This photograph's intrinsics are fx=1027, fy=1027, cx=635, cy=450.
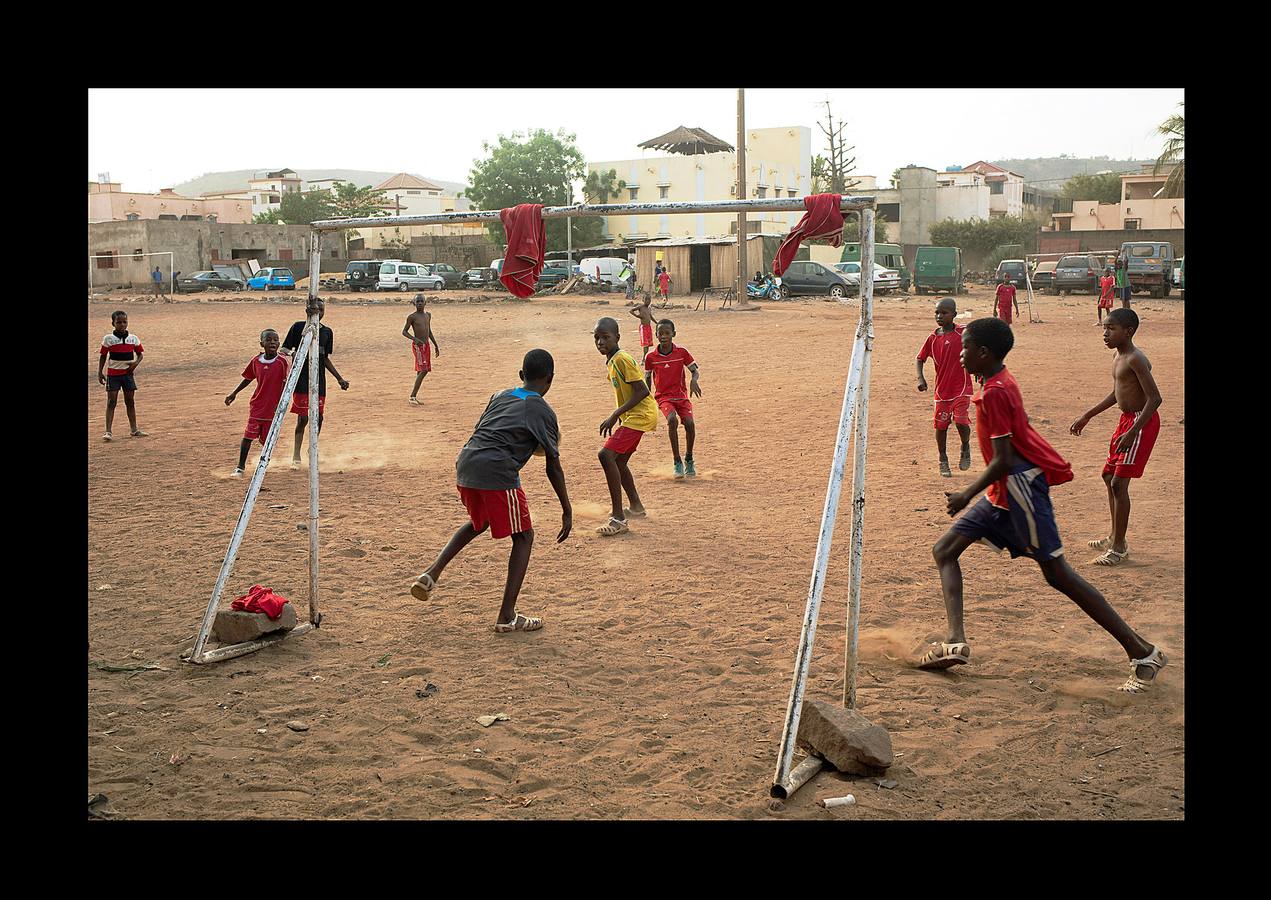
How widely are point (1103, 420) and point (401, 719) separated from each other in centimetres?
1038

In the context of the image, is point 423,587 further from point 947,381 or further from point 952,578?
point 947,381

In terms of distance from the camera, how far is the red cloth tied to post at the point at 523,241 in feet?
18.6

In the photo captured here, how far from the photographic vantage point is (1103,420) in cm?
1249

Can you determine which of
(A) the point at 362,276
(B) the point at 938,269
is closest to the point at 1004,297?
(B) the point at 938,269

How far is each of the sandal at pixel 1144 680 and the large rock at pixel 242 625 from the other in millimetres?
4465

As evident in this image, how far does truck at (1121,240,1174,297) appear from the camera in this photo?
33781 mm

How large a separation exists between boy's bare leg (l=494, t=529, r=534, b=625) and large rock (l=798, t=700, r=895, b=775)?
2.08m

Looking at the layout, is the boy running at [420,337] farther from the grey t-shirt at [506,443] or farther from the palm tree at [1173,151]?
the palm tree at [1173,151]

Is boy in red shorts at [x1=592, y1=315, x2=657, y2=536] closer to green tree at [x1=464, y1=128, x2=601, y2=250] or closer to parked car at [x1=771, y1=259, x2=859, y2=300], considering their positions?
parked car at [x1=771, y1=259, x2=859, y2=300]

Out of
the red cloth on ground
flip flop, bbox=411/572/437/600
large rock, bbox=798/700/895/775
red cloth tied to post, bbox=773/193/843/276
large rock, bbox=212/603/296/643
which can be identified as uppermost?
red cloth tied to post, bbox=773/193/843/276

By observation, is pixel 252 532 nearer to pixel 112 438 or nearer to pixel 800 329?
pixel 112 438

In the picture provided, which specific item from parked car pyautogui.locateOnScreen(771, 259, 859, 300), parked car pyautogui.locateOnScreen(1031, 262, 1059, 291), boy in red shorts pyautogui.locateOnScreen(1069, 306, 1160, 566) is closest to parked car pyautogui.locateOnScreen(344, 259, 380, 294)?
parked car pyautogui.locateOnScreen(771, 259, 859, 300)

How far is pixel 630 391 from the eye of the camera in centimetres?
830

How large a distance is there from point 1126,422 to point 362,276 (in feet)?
130
